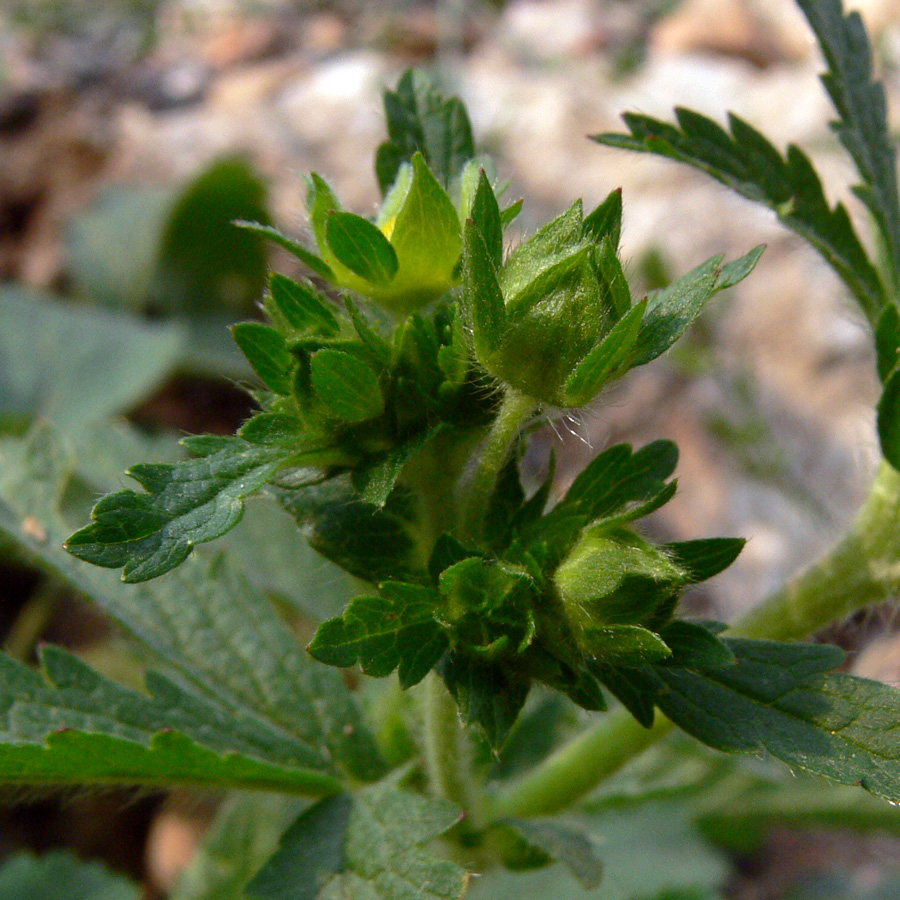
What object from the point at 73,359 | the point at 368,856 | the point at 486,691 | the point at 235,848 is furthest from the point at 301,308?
the point at 73,359

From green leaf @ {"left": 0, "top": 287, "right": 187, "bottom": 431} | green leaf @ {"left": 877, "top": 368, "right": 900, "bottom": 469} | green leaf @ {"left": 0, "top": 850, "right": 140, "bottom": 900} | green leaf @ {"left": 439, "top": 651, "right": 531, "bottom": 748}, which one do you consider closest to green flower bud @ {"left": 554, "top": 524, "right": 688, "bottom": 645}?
green leaf @ {"left": 439, "top": 651, "right": 531, "bottom": 748}

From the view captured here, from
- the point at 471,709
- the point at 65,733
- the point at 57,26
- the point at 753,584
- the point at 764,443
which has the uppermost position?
the point at 57,26

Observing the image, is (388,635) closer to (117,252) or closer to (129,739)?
(129,739)

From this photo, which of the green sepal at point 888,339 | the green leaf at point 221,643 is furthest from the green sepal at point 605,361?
the green leaf at point 221,643

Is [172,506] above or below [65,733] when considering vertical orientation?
above

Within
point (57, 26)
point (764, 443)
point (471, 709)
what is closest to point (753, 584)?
point (764, 443)

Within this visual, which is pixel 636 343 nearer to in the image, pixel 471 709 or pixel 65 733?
pixel 471 709

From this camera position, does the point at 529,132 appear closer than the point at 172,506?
No
